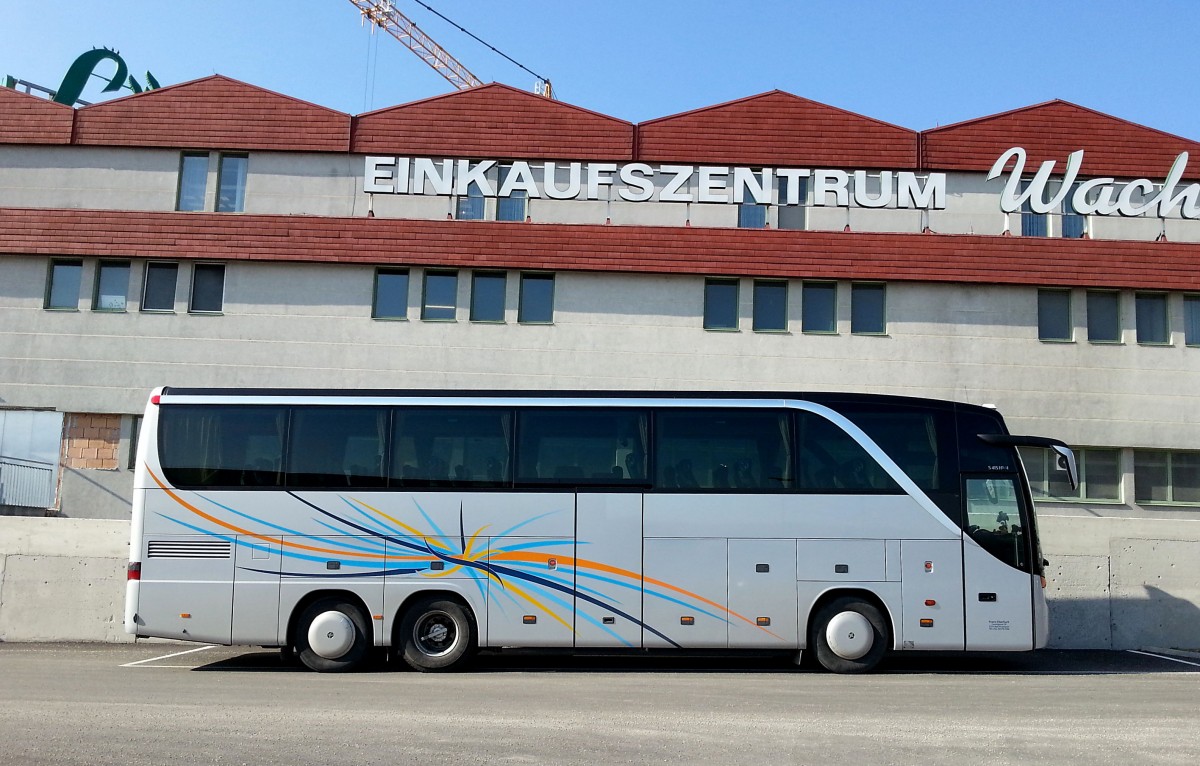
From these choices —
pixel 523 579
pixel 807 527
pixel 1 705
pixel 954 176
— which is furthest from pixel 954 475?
pixel 954 176

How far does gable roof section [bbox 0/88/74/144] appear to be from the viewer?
25266 mm

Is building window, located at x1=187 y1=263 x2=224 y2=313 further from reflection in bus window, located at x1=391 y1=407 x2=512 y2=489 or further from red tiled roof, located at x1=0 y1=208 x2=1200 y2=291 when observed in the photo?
A: reflection in bus window, located at x1=391 y1=407 x2=512 y2=489

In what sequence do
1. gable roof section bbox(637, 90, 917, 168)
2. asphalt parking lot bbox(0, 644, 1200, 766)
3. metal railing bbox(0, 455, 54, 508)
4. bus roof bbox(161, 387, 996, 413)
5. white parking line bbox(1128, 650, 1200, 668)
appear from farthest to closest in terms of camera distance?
gable roof section bbox(637, 90, 917, 168) → metal railing bbox(0, 455, 54, 508) → white parking line bbox(1128, 650, 1200, 668) → bus roof bbox(161, 387, 996, 413) → asphalt parking lot bbox(0, 644, 1200, 766)

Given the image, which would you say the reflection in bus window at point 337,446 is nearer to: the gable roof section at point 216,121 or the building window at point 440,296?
the building window at point 440,296

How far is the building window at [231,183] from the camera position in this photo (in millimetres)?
25438

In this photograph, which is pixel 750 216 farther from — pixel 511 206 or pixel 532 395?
pixel 532 395

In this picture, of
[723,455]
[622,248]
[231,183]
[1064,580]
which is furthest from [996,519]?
[231,183]

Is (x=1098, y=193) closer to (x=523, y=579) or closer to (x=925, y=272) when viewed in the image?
(x=925, y=272)

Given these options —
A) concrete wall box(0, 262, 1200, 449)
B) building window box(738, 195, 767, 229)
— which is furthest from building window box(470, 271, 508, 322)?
building window box(738, 195, 767, 229)

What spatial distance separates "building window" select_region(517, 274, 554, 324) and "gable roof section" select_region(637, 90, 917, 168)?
373 cm

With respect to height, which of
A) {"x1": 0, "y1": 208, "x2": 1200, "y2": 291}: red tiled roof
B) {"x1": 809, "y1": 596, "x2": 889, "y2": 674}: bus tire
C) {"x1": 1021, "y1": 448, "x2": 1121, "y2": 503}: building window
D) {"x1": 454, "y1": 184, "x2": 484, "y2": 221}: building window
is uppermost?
{"x1": 454, "y1": 184, "x2": 484, "y2": 221}: building window

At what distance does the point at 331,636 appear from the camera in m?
13.6

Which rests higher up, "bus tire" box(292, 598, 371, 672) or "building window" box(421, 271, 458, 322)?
"building window" box(421, 271, 458, 322)

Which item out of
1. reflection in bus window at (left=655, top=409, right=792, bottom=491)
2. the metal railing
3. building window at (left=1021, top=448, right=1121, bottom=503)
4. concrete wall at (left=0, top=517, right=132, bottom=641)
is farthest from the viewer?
the metal railing
